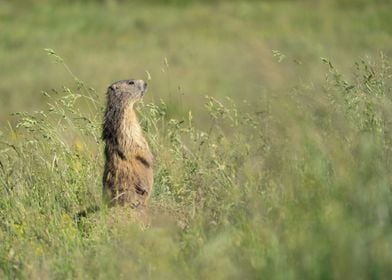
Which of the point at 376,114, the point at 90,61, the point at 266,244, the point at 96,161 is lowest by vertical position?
the point at 90,61

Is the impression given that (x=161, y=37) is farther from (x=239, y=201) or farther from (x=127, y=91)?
(x=239, y=201)

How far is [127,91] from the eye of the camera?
8.06 meters

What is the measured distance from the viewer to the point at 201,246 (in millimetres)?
5086

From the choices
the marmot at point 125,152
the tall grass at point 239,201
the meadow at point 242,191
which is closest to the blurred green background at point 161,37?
the marmot at point 125,152

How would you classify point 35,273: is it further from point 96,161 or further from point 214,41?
point 214,41

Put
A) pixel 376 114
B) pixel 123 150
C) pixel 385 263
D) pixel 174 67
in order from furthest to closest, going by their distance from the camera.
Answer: pixel 174 67, pixel 123 150, pixel 376 114, pixel 385 263

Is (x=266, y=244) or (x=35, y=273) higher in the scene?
(x=266, y=244)

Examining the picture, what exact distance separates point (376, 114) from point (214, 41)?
19496 millimetres

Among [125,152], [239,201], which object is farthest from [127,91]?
[239,201]

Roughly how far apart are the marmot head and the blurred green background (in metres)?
9.23

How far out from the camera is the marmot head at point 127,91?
314 inches

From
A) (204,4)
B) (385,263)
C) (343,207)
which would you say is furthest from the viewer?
(204,4)

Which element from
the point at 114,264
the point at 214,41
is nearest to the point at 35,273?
the point at 114,264

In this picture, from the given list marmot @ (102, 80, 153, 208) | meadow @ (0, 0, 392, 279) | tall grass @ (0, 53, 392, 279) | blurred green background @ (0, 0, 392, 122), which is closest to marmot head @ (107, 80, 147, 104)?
marmot @ (102, 80, 153, 208)
